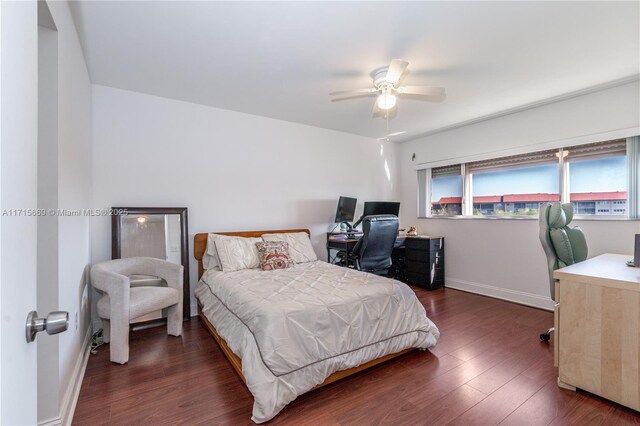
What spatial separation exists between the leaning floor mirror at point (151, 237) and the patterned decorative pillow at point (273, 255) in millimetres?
871

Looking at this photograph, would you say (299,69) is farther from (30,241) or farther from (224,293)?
(30,241)

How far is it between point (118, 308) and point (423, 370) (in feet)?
7.91

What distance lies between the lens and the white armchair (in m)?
2.27

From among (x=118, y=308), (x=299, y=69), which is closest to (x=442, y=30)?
(x=299, y=69)

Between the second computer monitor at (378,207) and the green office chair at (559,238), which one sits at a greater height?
the second computer monitor at (378,207)

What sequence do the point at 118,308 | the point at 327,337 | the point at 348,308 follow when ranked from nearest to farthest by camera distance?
the point at 327,337 < the point at 348,308 < the point at 118,308

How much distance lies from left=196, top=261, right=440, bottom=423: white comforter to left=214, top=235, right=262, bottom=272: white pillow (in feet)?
0.97

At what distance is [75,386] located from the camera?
1903 mm

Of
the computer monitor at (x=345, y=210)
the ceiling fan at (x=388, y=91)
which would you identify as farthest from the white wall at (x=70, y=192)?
the computer monitor at (x=345, y=210)

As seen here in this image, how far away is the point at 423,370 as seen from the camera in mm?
2213

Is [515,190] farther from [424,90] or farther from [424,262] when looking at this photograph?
[424,90]

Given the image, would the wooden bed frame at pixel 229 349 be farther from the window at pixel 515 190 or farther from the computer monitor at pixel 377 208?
the window at pixel 515 190

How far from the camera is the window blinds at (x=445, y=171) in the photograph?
4.61m

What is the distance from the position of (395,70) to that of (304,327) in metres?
2.04
